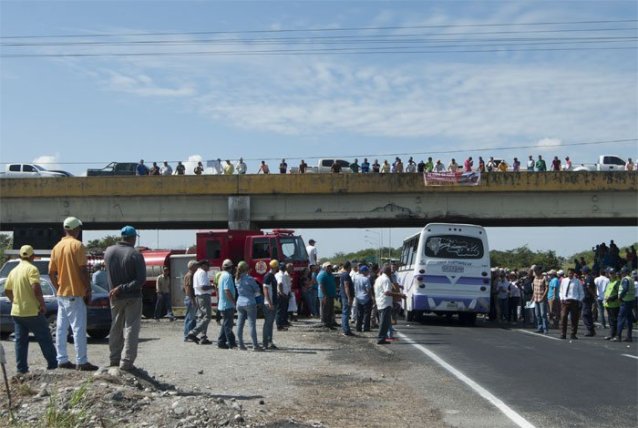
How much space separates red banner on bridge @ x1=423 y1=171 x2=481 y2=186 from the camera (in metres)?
44.2

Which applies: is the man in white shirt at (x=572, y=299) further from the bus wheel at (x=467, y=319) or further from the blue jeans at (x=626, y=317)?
the bus wheel at (x=467, y=319)

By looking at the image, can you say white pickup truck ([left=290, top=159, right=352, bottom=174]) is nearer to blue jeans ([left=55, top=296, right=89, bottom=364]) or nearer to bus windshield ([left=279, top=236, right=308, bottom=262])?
bus windshield ([left=279, top=236, right=308, bottom=262])

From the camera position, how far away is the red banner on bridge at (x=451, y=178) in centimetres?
4422

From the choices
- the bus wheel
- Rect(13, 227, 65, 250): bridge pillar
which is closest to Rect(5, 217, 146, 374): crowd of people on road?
the bus wheel

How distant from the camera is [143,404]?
8.75 metres

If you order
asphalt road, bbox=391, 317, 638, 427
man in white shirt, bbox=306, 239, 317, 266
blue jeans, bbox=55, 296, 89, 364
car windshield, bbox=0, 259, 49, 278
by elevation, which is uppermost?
man in white shirt, bbox=306, 239, 317, 266

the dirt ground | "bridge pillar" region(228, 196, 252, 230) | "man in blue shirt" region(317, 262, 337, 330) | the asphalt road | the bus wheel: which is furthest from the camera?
"bridge pillar" region(228, 196, 252, 230)

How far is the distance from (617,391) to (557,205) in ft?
111

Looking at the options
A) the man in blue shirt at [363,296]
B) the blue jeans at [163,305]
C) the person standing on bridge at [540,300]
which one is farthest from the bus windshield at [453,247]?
the blue jeans at [163,305]

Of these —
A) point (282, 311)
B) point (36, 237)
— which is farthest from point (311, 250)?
point (36, 237)

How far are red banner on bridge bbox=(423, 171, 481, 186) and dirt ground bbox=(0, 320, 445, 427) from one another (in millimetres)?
27960

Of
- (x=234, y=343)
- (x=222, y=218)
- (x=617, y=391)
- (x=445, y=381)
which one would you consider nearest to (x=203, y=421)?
(x=445, y=381)

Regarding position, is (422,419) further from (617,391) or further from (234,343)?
(234,343)

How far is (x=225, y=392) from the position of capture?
1102 cm
